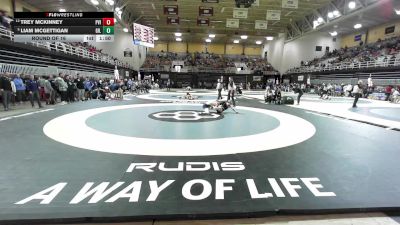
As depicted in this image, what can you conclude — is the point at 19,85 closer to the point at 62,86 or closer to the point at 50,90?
the point at 50,90

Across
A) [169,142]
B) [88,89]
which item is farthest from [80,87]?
[169,142]

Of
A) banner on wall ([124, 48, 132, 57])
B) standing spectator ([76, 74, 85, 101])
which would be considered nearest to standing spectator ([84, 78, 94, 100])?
standing spectator ([76, 74, 85, 101])

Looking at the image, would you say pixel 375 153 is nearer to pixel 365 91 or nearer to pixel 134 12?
pixel 365 91

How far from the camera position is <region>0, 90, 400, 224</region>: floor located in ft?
8.58

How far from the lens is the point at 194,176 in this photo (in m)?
3.53

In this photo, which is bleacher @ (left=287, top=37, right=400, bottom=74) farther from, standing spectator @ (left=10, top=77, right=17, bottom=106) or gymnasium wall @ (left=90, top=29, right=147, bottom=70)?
standing spectator @ (left=10, top=77, right=17, bottom=106)

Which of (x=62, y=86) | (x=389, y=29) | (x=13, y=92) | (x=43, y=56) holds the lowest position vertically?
(x=13, y=92)

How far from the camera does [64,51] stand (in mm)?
20578

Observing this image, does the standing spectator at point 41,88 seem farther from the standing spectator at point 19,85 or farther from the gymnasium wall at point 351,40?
the gymnasium wall at point 351,40
